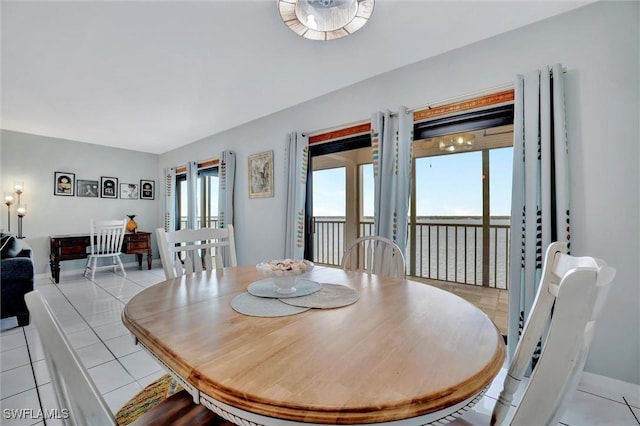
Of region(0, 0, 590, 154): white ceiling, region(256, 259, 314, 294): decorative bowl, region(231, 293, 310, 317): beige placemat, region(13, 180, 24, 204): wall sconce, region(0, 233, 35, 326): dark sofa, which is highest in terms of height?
region(0, 0, 590, 154): white ceiling

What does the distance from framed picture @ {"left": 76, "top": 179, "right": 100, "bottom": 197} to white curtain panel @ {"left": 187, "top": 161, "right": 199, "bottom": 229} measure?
1.91 meters

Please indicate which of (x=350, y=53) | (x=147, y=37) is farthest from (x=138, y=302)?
(x=350, y=53)

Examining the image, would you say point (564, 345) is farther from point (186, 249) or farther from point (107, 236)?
point (107, 236)

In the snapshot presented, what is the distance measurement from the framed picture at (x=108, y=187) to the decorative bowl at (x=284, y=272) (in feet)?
18.8

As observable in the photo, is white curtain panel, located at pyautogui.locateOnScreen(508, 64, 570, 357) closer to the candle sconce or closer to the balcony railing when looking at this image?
the balcony railing

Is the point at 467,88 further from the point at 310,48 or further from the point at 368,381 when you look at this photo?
the point at 368,381

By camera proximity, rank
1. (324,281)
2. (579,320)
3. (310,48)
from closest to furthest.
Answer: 1. (579,320)
2. (324,281)
3. (310,48)

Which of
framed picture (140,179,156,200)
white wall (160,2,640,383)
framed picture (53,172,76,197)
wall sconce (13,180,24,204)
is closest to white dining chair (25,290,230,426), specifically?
white wall (160,2,640,383)

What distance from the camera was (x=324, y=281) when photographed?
1509 mm

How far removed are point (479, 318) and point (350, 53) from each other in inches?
87.0

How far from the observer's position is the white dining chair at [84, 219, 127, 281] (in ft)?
14.5

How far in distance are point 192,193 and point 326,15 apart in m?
4.23

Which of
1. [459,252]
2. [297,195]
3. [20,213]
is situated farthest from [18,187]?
[459,252]

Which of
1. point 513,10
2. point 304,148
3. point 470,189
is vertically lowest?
point 470,189
